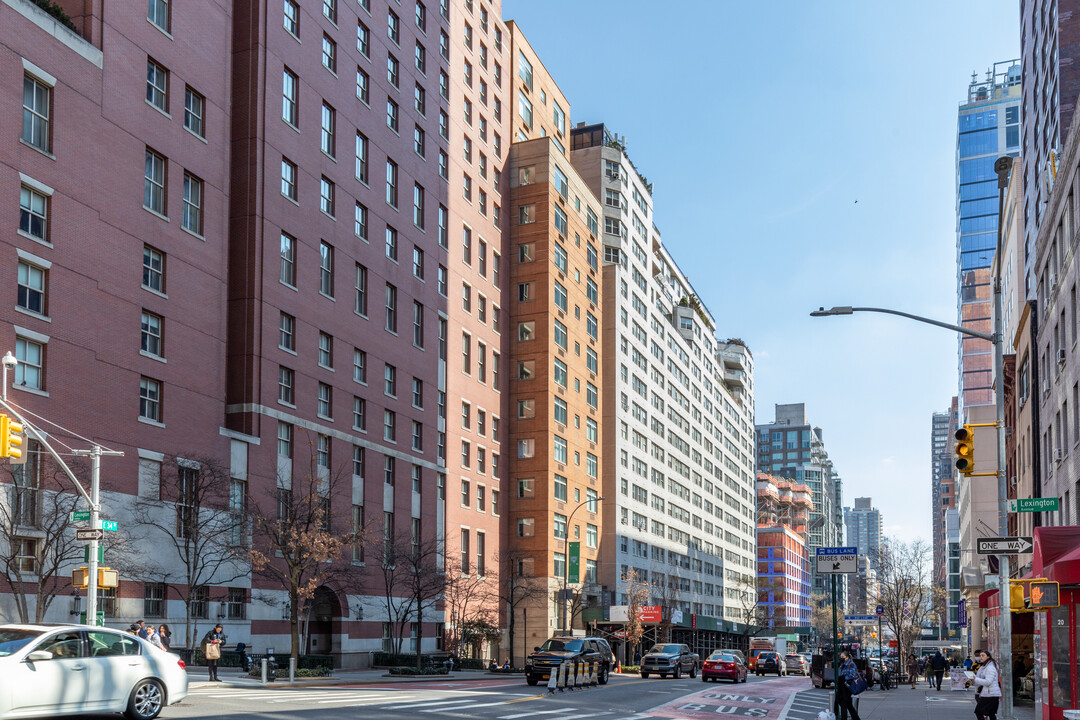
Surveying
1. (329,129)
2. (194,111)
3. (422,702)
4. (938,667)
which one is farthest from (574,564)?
(422,702)

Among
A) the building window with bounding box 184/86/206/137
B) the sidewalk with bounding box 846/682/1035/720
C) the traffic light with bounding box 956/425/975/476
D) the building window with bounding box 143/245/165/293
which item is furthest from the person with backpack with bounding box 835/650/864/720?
the building window with bounding box 184/86/206/137

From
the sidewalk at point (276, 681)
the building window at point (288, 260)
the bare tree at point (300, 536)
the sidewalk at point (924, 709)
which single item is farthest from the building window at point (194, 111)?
the sidewalk at point (924, 709)

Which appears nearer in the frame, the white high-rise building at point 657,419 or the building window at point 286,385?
the building window at point 286,385

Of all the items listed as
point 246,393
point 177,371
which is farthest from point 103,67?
point 246,393

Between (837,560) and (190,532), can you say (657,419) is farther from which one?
(837,560)

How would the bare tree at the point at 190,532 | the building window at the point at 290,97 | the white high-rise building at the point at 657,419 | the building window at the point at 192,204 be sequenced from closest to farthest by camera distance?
the bare tree at the point at 190,532 < the building window at the point at 192,204 < the building window at the point at 290,97 < the white high-rise building at the point at 657,419

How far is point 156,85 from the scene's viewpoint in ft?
150

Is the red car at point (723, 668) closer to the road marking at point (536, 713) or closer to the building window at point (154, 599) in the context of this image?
the road marking at point (536, 713)

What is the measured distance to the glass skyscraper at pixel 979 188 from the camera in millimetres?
169625

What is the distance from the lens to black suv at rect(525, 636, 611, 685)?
4003cm

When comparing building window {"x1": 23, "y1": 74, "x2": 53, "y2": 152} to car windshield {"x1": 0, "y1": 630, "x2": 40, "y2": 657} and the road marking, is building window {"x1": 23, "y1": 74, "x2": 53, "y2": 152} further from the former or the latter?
the road marking

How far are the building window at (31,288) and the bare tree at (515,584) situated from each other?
137 feet

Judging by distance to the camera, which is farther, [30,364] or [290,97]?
[290,97]

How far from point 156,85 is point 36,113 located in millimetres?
7412
